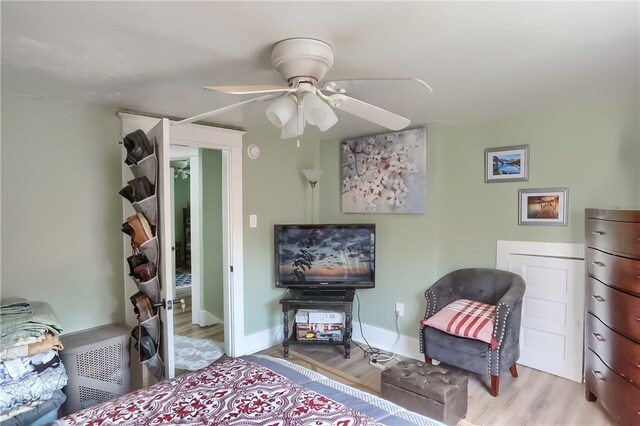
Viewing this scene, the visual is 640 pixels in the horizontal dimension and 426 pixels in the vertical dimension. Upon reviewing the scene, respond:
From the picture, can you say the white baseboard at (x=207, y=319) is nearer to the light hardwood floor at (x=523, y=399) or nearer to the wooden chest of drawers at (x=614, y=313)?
the light hardwood floor at (x=523, y=399)

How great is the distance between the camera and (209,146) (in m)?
3.20

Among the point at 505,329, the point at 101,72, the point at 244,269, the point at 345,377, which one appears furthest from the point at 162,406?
the point at 505,329

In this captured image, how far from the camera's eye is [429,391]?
2178mm

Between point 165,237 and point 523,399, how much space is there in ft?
8.86

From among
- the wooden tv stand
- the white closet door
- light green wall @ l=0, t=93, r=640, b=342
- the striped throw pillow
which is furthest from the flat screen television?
the white closet door

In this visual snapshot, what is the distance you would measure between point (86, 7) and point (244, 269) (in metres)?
2.57

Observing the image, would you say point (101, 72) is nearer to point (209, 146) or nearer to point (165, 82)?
point (165, 82)

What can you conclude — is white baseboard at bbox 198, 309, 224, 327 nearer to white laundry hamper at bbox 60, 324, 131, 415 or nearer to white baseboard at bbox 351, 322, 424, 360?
white baseboard at bbox 351, 322, 424, 360

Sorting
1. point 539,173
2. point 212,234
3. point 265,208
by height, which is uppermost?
point 539,173

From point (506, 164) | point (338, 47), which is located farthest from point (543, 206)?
point (338, 47)

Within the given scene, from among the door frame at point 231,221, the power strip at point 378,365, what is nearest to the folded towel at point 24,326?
the door frame at point 231,221

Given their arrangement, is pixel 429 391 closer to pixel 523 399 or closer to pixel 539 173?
pixel 523 399

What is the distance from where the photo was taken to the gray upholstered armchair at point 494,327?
2598 millimetres

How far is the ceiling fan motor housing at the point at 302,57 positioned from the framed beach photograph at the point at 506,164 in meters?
2.14
